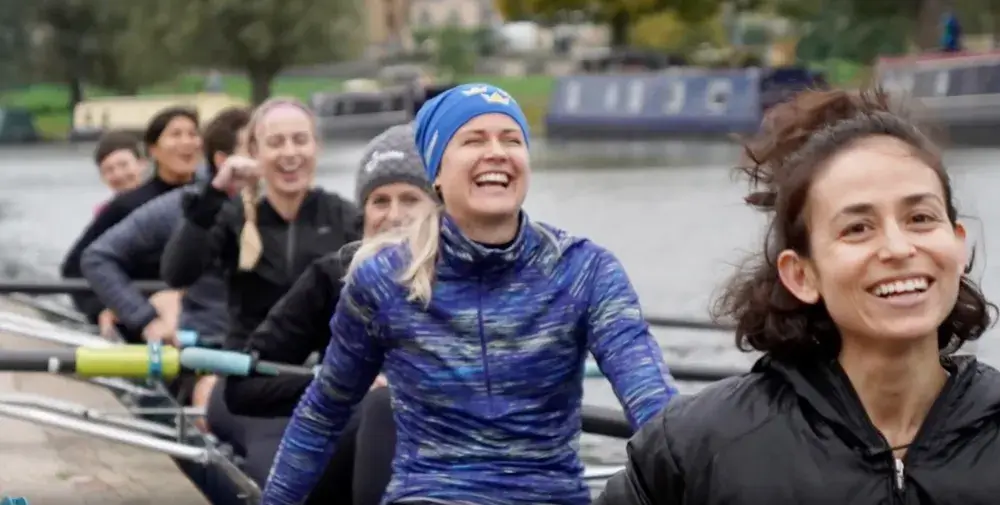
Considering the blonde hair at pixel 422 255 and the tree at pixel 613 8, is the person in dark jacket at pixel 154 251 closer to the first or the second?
the blonde hair at pixel 422 255

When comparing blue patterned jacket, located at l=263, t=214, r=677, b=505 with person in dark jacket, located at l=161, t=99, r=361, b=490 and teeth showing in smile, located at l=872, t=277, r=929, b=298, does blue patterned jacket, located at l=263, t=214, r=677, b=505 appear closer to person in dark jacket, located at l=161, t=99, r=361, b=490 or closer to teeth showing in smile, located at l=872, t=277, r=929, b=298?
teeth showing in smile, located at l=872, t=277, r=929, b=298

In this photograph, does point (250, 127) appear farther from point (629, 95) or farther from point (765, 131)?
point (629, 95)

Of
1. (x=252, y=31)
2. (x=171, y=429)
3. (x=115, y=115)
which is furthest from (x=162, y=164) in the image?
(x=252, y=31)

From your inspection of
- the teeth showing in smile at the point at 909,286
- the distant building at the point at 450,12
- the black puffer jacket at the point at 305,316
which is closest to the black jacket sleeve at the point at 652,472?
the teeth showing in smile at the point at 909,286

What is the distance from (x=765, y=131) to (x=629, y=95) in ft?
127

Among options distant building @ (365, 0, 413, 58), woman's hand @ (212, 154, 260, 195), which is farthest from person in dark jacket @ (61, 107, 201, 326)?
distant building @ (365, 0, 413, 58)

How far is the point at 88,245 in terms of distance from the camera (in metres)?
9.53

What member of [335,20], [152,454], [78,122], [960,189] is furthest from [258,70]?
[960,189]

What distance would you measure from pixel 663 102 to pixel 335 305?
36.3 meters

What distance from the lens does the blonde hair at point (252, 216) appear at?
6.12 metres

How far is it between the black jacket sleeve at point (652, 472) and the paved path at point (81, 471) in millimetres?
3679

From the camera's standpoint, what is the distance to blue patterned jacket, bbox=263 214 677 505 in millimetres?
3908

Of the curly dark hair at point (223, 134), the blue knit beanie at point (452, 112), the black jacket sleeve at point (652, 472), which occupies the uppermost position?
the blue knit beanie at point (452, 112)

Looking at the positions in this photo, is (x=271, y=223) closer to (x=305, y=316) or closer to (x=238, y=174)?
(x=238, y=174)
